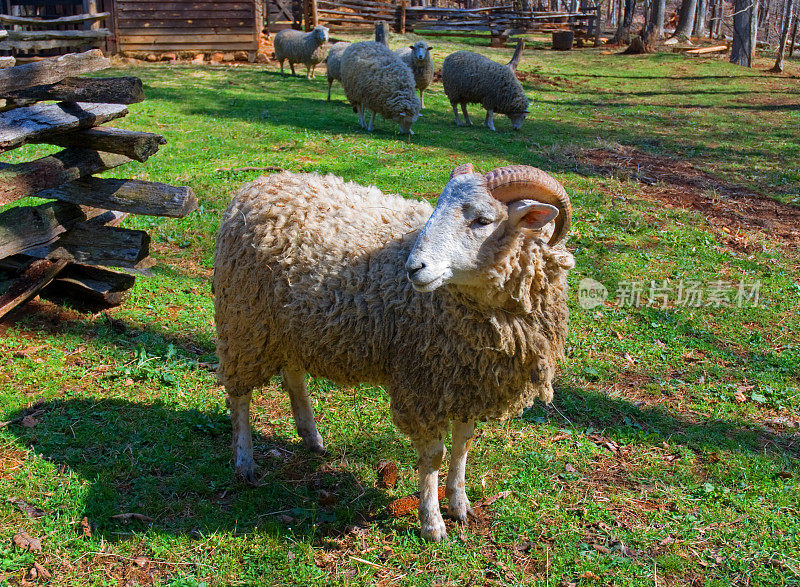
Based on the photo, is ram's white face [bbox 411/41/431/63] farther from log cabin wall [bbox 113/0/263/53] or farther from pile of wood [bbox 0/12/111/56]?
log cabin wall [bbox 113/0/263/53]

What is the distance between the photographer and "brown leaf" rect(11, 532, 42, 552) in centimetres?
359

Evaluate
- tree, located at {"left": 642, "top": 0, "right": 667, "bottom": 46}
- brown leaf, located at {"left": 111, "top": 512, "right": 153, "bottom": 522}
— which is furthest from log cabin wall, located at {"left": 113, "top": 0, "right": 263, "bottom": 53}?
brown leaf, located at {"left": 111, "top": 512, "right": 153, "bottom": 522}

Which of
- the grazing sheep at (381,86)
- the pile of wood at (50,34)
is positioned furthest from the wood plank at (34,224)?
the pile of wood at (50,34)

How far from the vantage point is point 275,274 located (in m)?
3.98

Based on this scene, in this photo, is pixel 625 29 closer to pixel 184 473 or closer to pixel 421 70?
pixel 421 70

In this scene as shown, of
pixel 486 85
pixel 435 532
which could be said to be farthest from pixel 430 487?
pixel 486 85

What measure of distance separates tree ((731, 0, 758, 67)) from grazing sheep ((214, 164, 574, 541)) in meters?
26.8

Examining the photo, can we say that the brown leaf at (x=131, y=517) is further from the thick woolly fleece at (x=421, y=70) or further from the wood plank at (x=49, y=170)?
the thick woolly fleece at (x=421, y=70)

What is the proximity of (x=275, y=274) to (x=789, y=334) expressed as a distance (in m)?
5.28

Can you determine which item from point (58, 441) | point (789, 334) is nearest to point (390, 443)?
point (58, 441)

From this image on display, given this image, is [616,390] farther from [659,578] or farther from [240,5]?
[240,5]

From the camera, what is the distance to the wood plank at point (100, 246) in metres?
5.84

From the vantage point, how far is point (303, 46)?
60.9 feet

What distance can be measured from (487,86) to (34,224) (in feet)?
34.4
